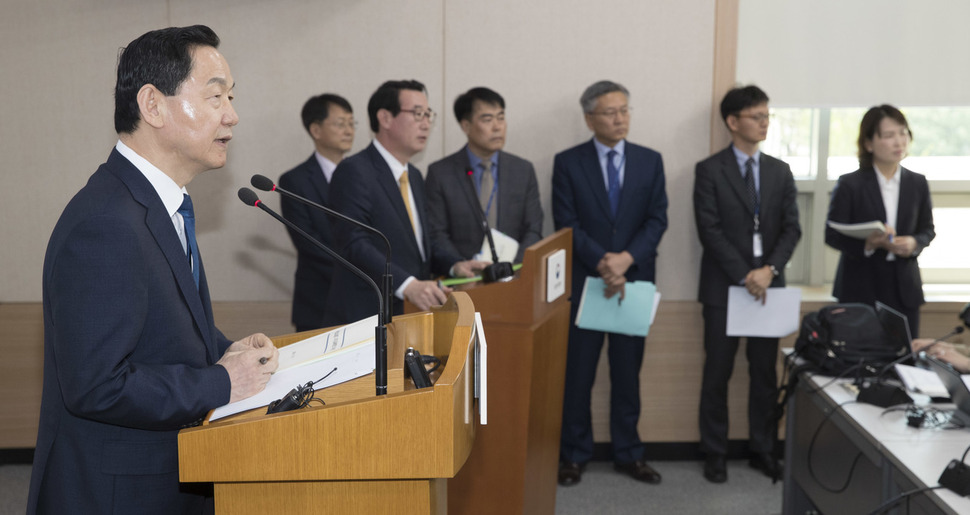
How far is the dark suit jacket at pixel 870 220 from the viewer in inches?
157

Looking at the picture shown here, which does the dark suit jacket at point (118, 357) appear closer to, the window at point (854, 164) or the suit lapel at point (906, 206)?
the suit lapel at point (906, 206)

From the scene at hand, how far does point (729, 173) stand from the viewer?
409 cm

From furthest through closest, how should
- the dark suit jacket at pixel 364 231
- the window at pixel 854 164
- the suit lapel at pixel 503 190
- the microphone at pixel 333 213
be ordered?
1. the window at pixel 854 164
2. the suit lapel at pixel 503 190
3. the dark suit jacket at pixel 364 231
4. the microphone at pixel 333 213

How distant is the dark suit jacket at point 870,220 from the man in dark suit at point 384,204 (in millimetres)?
2100

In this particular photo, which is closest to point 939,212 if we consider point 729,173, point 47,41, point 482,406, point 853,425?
point 729,173

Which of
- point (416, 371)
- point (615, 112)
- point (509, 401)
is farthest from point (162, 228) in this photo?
point (615, 112)

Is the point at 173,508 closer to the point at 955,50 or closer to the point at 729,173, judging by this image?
the point at 729,173

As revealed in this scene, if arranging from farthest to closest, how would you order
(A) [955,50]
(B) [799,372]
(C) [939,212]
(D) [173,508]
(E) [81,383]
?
1. (C) [939,212]
2. (A) [955,50]
3. (B) [799,372]
4. (D) [173,508]
5. (E) [81,383]

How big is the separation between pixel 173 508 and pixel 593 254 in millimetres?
2682

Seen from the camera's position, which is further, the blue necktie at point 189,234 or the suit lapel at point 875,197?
the suit lapel at point 875,197

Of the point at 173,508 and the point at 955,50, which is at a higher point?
the point at 955,50

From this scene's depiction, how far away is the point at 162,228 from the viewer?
153cm

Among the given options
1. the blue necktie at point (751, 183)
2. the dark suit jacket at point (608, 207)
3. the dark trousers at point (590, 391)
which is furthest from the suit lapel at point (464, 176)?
the blue necktie at point (751, 183)

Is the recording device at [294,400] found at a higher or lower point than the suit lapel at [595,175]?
lower
